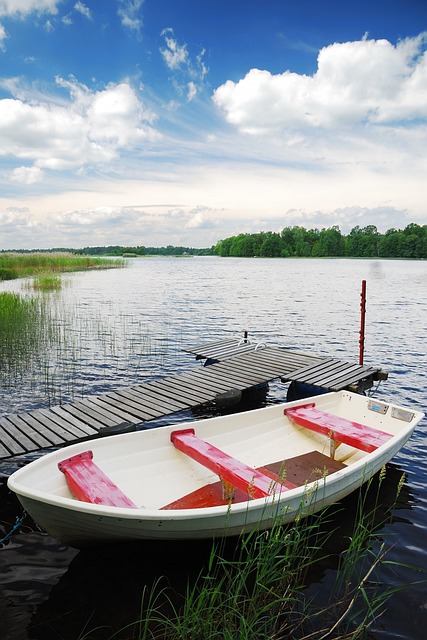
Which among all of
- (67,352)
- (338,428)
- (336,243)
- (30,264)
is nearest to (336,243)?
(336,243)

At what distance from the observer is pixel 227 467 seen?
4020 millimetres

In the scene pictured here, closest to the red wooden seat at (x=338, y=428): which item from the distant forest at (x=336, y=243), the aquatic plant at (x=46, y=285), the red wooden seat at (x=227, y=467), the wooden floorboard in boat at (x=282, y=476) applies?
the wooden floorboard in boat at (x=282, y=476)

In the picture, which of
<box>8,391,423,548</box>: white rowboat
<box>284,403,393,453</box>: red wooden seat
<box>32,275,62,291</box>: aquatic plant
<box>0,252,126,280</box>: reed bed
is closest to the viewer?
<box>8,391,423,548</box>: white rowboat

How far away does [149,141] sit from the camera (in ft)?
91.1

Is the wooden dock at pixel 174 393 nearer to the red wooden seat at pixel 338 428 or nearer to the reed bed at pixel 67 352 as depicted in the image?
the red wooden seat at pixel 338 428

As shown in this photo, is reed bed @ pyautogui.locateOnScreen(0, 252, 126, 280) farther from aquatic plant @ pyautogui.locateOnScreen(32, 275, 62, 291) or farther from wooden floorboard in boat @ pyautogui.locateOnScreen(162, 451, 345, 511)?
wooden floorboard in boat @ pyautogui.locateOnScreen(162, 451, 345, 511)

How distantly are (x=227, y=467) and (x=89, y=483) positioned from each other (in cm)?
127

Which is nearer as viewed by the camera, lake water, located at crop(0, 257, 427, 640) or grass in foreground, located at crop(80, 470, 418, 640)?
grass in foreground, located at crop(80, 470, 418, 640)

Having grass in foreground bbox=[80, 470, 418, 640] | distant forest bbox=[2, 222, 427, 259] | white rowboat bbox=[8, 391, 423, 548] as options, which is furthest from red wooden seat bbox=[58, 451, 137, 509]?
distant forest bbox=[2, 222, 427, 259]

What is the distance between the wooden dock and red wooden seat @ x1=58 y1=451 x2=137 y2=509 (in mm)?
1201

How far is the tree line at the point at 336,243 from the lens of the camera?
100 meters

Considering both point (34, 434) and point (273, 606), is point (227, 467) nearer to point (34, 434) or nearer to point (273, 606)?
point (273, 606)

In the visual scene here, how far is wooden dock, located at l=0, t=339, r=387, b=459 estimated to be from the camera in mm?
5312

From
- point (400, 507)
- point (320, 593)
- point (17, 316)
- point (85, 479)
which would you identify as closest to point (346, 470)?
point (320, 593)
